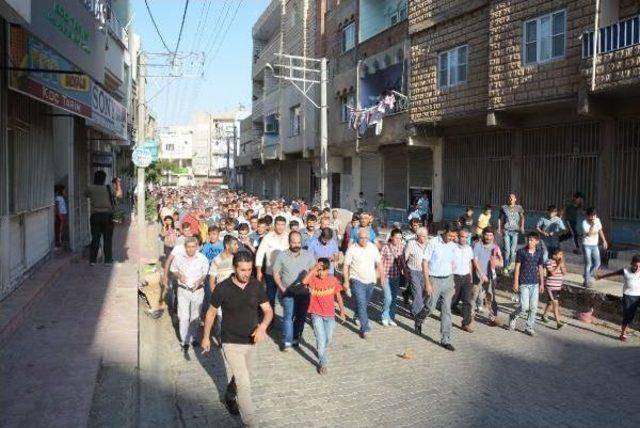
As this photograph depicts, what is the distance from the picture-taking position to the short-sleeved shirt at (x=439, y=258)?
8805mm

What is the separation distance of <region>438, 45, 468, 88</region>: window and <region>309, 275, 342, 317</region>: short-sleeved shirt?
11430mm

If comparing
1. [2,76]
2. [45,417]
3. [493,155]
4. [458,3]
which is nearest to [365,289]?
[45,417]

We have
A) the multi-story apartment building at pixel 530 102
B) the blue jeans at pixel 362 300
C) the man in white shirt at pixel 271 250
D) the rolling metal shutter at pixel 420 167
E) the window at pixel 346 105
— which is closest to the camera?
the blue jeans at pixel 362 300

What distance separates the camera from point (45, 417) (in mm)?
4957

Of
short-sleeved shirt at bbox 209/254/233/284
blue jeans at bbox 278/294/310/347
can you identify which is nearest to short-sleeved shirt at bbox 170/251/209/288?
short-sleeved shirt at bbox 209/254/233/284

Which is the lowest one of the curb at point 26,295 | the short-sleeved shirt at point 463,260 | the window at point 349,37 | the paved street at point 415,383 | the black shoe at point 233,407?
the paved street at point 415,383

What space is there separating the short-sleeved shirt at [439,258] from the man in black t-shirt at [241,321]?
12.8 feet

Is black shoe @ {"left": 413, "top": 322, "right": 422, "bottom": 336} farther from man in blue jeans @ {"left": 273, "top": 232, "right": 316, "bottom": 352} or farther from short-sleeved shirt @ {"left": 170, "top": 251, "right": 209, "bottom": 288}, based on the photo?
short-sleeved shirt @ {"left": 170, "top": 251, "right": 209, "bottom": 288}

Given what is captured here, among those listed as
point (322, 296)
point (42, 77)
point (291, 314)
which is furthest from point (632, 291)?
point (42, 77)

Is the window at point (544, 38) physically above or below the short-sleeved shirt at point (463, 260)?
above

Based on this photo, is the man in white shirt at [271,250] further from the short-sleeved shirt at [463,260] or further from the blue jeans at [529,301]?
the blue jeans at [529,301]

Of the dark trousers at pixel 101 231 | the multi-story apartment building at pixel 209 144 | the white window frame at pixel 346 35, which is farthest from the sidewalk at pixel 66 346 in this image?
the multi-story apartment building at pixel 209 144

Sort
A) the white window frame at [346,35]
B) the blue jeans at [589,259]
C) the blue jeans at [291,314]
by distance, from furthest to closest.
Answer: the white window frame at [346,35] < the blue jeans at [589,259] < the blue jeans at [291,314]

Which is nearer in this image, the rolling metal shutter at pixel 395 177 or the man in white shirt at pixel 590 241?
the man in white shirt at pixel 590 241
